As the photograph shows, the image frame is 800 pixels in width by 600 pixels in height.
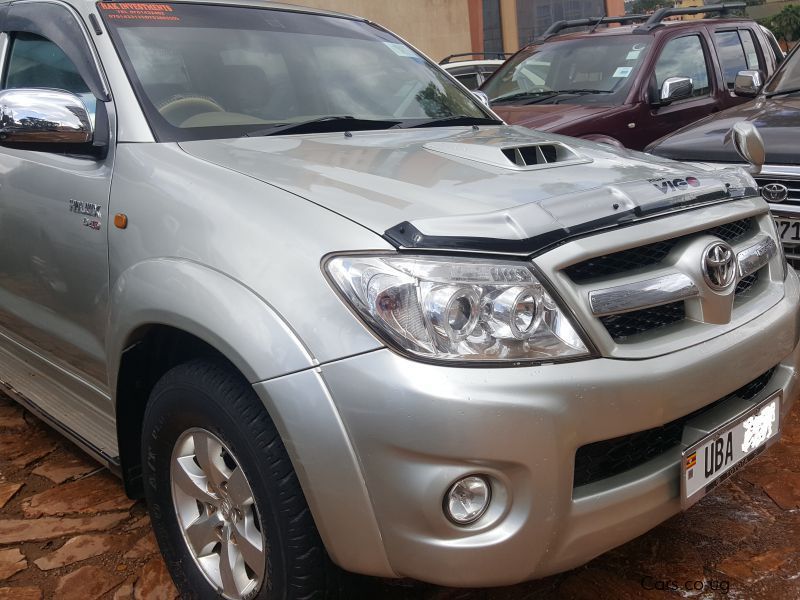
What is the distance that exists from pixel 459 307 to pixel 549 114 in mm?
4568

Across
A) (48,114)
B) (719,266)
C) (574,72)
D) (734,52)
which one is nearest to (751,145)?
(719,266)

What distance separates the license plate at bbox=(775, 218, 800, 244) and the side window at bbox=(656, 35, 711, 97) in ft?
9.71

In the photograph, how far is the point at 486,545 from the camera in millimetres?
1691

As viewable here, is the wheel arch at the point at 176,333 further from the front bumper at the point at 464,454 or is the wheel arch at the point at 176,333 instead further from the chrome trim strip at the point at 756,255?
the chrome trim strip at the point at 756,255

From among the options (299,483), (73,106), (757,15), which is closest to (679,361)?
(299,483)

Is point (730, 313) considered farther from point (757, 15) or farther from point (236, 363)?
point (757, 15)

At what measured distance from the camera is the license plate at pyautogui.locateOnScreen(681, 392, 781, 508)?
1935mm

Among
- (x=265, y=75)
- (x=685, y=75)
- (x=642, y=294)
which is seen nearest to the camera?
(x=642, y=294)

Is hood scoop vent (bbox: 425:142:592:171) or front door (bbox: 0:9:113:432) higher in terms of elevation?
A: hood scoop vent (bbox: 425:142:592:171)

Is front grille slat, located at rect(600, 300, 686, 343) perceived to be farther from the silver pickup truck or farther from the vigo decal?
the vigo decal

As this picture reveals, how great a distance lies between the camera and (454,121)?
10.4 feet

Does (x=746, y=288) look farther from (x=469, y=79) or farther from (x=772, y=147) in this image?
(x=469, y=79)

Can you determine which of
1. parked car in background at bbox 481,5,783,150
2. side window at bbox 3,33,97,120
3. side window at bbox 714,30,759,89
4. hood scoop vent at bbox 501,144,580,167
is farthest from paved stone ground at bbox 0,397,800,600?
side window at bbox 714,30,759,89

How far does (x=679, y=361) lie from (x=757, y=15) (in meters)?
66.6
